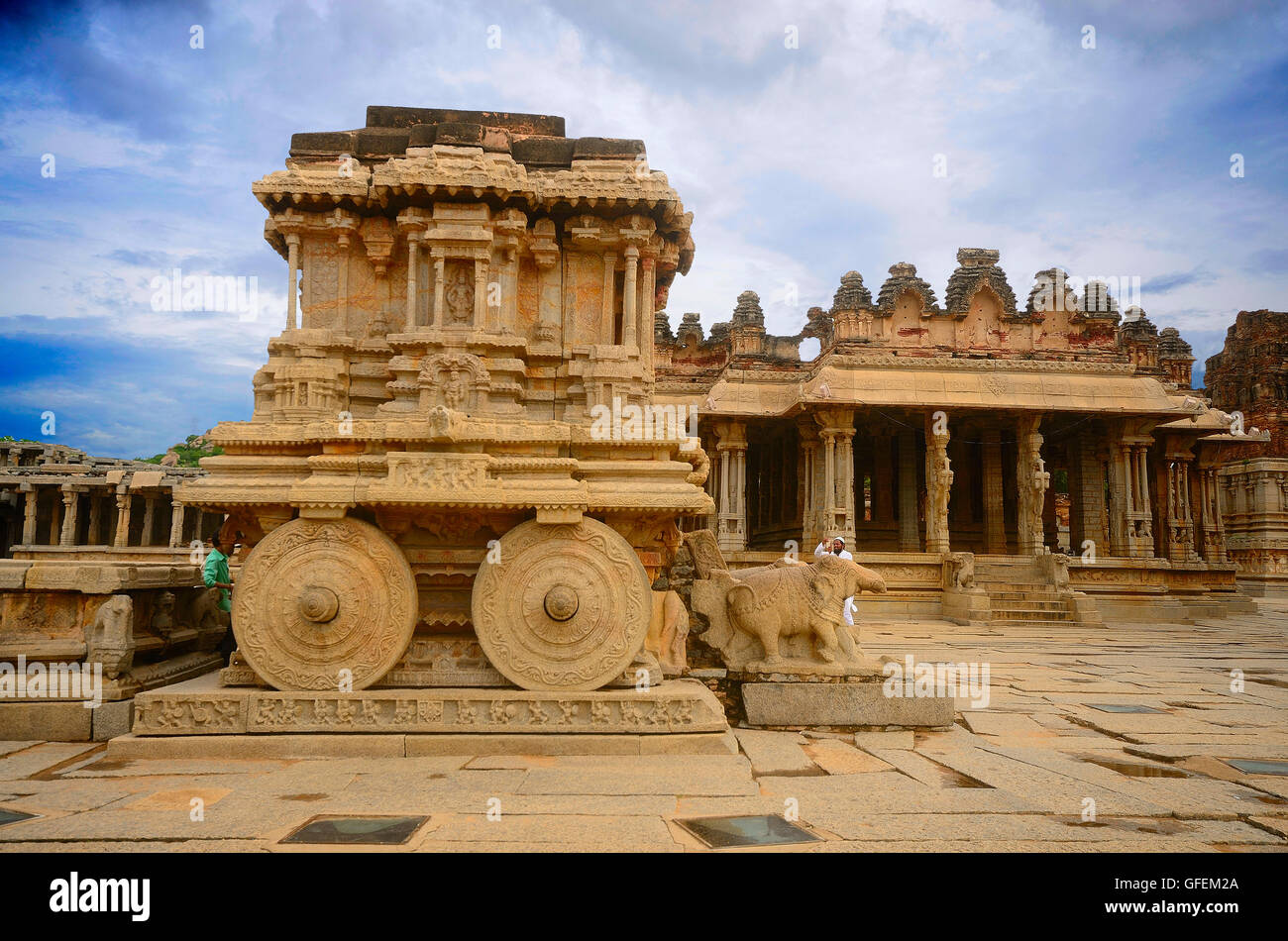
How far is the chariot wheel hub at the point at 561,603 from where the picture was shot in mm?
5117

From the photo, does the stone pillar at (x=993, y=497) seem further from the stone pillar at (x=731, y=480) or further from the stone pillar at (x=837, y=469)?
the stone pillar at (x=731, y=480)

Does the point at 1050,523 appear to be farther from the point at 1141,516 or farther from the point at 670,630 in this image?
the point at 670,630

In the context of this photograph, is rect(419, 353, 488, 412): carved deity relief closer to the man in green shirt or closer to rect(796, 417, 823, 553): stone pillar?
the man in green shirt

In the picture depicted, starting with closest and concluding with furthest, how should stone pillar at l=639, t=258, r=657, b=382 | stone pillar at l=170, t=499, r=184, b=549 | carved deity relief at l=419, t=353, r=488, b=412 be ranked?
1. carved deity relief at l=419, t=353, r=488, b=412
2. stone pillar at l=639, t=258, r=657, b=382
3. stone pillar at l=170, t=499, r=184, b=549

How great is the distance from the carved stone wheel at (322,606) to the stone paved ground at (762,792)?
0.62 m

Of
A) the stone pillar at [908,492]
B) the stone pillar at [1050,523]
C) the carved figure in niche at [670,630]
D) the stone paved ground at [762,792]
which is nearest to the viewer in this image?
the stone paved ground at [762,792]

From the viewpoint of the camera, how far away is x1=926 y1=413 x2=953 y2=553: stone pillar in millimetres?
19281

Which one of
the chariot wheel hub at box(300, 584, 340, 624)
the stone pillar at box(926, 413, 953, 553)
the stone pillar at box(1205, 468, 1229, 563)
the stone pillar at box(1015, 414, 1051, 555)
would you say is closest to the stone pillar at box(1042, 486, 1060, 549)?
the stone pillar at box(1205, 468, 1229, 563)

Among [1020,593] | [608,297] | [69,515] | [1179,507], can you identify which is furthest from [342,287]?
[69,515]

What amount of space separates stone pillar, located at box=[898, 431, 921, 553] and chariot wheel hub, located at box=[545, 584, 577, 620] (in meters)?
19.8

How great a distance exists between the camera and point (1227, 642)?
539 inches

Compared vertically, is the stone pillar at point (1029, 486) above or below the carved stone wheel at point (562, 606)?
above

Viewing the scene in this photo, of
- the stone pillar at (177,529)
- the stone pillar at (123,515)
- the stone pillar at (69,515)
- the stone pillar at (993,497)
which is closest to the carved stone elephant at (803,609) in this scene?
the stone pillar at (993,497)

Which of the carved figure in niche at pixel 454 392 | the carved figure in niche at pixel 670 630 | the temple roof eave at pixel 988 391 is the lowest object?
the carved figure in niche at pixel 670 630
